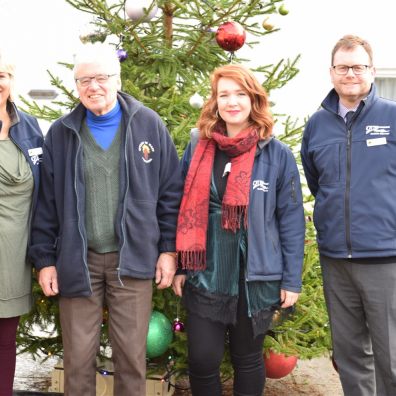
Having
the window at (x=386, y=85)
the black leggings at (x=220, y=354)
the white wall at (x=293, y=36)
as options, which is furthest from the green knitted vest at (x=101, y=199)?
the window at (x=386, y=85)

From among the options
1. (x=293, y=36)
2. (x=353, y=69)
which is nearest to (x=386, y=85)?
(x=293, y=36)

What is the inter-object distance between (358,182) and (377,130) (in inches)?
10.7

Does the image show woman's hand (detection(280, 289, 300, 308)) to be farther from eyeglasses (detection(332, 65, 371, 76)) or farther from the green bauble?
eyeglasses (detection(332, 65, 371, 76))

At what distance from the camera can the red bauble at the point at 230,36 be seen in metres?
3.62

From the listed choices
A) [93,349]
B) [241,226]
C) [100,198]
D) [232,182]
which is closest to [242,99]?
[232,182]

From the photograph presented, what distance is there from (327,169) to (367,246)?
1.39 ft

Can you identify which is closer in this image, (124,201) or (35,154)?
(124,201)

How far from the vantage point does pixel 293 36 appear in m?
8.30

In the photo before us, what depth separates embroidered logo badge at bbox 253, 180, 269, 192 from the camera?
3.03 meters

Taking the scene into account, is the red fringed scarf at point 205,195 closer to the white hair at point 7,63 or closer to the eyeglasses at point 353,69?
the eyeglasses at point 353,69

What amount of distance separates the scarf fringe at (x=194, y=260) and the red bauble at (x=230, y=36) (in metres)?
1.31

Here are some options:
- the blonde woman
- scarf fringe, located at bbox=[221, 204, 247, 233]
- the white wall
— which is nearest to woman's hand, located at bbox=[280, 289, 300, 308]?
scarf fringe, located at bbox=[221, 204, 247, 233]

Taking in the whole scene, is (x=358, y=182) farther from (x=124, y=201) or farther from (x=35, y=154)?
(x=35, y=154)

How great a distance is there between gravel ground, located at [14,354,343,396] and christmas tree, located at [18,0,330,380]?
0.59 m
